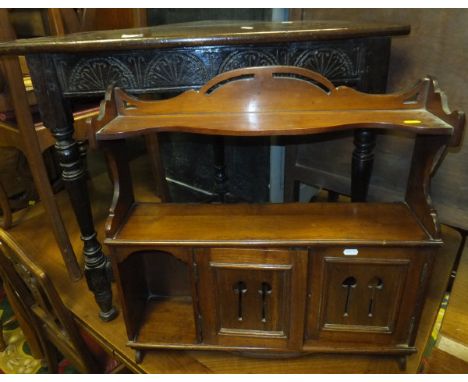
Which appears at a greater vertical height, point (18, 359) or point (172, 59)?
point (172, 59)

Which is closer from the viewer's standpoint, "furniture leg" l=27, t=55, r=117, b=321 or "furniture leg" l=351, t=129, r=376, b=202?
"furniture leg" l=27, t=55, r=117, b=321

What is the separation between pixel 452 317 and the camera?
3.16ft

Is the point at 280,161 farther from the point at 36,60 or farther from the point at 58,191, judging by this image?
the point at 58,191

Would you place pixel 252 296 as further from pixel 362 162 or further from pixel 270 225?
pixel 362 162

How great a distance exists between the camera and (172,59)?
32.7 inches

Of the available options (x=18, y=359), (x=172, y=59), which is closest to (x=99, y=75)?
(x=172, y=59)

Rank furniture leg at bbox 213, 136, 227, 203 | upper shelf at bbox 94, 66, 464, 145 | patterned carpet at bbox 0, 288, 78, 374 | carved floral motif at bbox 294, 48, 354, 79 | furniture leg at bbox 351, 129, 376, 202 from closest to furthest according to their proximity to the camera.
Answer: upper shelf at bbox 94, 66, 464, 145
carved floral motif at bbox 294, 48, 354, 79
furniture leg at bbox 351, 129, 376, 202
patterned carpet at bbox 0, 288, 78, 374
furniture leg at bbox 213, 136, 227, 203

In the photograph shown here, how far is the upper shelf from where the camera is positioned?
750mm

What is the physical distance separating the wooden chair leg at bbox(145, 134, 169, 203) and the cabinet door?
84cm

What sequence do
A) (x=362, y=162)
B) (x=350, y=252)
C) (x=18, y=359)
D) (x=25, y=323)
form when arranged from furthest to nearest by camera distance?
(x=18, y=359), (x=25, y=323), (x=362, y=162), (x=350, y=252)

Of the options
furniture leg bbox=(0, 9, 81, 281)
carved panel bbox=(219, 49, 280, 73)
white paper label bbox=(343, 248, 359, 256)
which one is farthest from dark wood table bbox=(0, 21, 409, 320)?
white paper label bbox=(343, 248, 359, 256)

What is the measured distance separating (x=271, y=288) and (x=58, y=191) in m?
1.46

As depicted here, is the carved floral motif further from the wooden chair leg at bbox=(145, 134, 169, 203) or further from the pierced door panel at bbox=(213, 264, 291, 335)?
the wooden chair leg at bbox=(145, 134, 169, 203)

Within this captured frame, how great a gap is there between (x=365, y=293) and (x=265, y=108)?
46 cm
